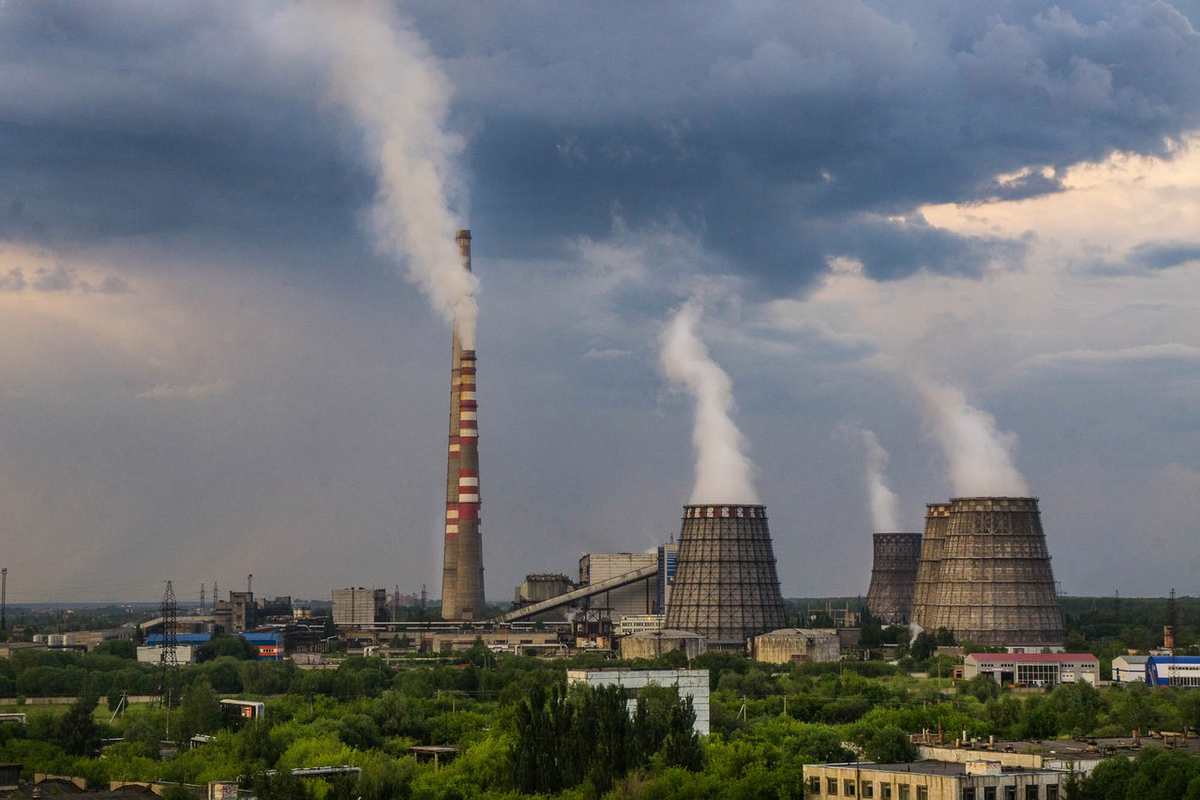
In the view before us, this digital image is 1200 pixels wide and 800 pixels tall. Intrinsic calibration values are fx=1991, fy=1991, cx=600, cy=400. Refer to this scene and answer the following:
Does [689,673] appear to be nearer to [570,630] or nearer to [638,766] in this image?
[638,766]

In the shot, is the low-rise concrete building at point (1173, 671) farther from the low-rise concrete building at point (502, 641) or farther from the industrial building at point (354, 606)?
the industrial building at point (354, 606)

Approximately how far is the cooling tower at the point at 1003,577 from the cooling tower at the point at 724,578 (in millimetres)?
12449

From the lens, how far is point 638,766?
184 feet

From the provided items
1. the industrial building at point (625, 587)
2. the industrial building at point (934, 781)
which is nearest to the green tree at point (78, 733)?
the industrial building at point (934, 781)

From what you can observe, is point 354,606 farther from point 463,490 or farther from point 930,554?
point 930,554

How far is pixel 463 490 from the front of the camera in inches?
5433

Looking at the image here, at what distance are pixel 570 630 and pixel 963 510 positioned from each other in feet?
113

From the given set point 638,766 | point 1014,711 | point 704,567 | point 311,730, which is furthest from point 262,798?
point 704,567

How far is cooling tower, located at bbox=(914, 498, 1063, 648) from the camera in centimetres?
12656

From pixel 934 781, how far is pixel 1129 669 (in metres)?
69.7

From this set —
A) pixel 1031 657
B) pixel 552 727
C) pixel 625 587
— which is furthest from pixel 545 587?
pixel 552 727

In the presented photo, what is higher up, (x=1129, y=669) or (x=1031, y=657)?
(x=1031, y=657)

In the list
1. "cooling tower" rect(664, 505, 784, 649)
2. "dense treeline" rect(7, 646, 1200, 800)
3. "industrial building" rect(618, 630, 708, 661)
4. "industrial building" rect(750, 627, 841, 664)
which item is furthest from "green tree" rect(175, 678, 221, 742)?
"cooling tower" rect(664, 505, 784, 649)

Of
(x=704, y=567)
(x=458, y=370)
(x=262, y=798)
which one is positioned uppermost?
(x=458, y=370)
